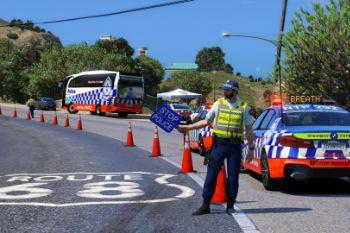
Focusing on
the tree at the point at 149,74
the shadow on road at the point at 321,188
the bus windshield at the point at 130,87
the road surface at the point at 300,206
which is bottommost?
the shadow on road at the point at 321,188

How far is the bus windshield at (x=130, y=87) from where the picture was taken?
45.1 m

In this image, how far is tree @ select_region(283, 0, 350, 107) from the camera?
25.2m

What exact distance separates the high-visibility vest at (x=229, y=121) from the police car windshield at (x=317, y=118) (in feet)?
8.16

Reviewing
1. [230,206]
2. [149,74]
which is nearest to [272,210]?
[230,206]

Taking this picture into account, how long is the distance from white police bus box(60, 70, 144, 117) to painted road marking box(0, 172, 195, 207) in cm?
3362

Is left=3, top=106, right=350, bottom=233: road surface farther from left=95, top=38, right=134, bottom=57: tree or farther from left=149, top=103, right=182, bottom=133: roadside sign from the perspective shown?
left=95, top=38, right=134, bottom=57: tree

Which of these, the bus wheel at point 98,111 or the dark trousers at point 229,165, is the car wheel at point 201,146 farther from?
the bus wheel at point 98,111

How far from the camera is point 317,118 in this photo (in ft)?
32.5

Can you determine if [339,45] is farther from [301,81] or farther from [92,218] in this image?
[92,218]

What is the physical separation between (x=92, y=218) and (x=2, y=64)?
8280 centimetres

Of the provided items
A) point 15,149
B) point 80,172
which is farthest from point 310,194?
point 15,149

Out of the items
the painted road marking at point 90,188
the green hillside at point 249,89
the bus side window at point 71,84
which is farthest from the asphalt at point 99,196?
the green hillside at point 249,89

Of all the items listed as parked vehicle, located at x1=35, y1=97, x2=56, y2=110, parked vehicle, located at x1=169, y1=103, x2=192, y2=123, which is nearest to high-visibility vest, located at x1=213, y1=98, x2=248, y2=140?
parked vehicle, located at x1=169, y1=103, x2=192, y2=123

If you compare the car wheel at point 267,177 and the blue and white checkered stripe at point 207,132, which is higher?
the blue and white checkered stripe at point 207,132
